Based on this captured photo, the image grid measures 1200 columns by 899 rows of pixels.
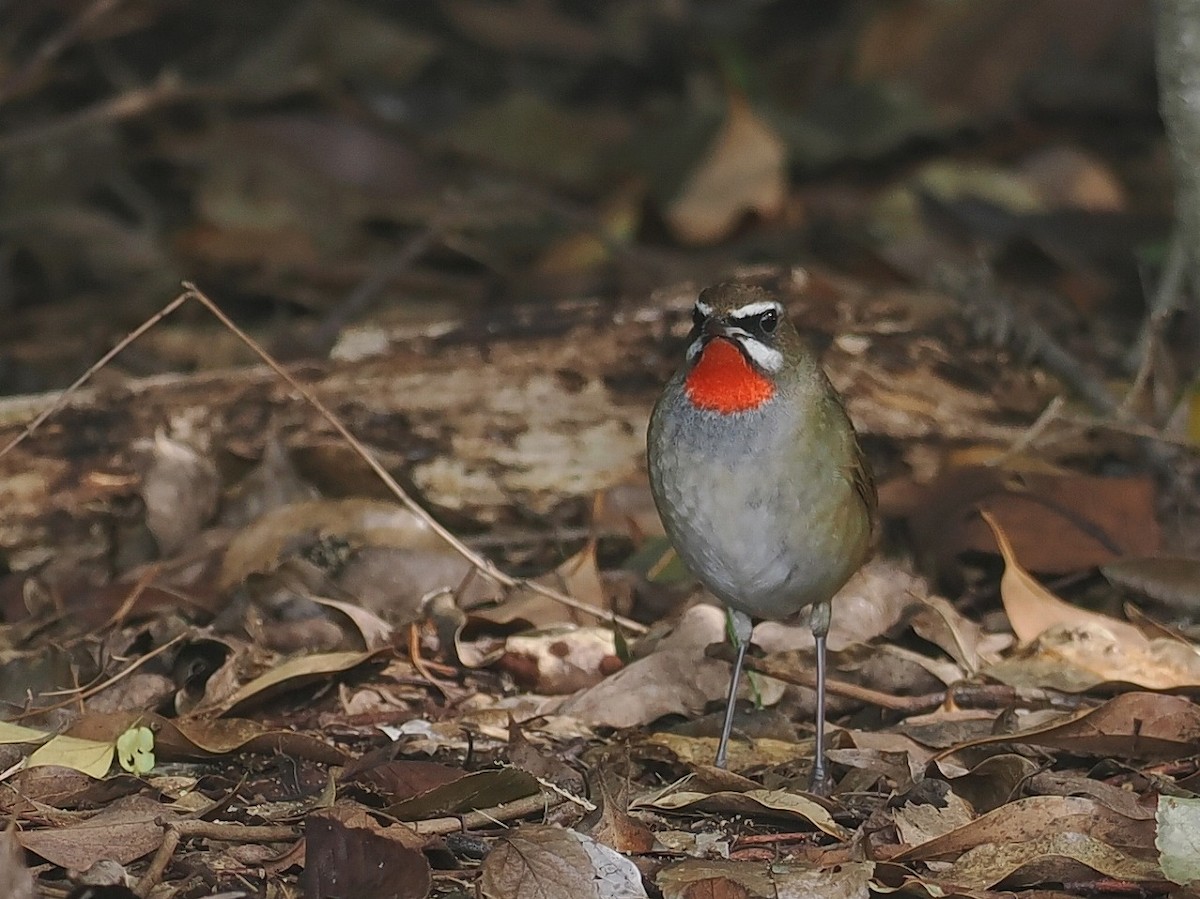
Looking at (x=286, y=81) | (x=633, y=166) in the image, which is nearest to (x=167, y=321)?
(x=286, y=81)

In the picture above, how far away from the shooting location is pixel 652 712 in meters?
5.04

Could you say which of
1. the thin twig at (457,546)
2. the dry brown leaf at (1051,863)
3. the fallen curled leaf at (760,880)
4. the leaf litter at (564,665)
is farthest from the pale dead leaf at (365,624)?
the dry brown leaf at (1051,863)

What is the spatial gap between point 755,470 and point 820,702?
702mm

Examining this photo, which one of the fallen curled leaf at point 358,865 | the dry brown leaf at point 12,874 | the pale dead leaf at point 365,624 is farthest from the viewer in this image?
the pale dead leaf at point 365,624

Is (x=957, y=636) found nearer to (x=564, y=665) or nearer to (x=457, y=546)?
(x=564, y=665)

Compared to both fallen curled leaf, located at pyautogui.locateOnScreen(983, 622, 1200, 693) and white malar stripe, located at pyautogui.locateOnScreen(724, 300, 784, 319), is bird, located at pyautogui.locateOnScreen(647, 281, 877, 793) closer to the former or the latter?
white malar stripe, located at pyautogui.locateOnScreen(724, 300, 784, 319)

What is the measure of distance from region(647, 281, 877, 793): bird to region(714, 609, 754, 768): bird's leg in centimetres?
1

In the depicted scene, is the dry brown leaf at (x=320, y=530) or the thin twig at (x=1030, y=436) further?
the thin twig at (x=1030, y=436)

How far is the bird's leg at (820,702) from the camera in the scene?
4.59m

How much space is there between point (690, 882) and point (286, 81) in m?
7.08

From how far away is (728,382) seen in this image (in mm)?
4816

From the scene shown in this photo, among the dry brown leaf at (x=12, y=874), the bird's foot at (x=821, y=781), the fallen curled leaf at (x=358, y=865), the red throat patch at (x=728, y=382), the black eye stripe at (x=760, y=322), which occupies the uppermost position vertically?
the black eye stripe at (x=760, y=322)

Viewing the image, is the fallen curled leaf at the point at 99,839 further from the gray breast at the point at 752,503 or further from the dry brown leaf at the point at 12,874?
the gray breast at the point at 752,503

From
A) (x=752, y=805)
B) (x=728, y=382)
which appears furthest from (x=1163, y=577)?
(x=752, y=805)
